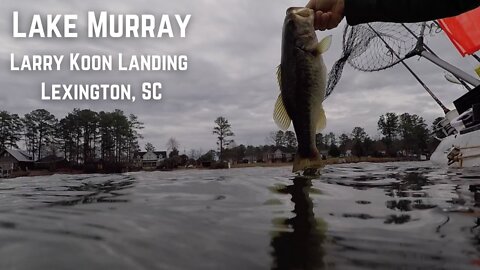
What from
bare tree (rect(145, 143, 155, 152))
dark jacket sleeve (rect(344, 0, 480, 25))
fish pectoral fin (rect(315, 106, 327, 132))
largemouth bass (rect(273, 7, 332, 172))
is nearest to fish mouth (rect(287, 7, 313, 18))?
largemouth bass (rect(273, 7, 332, 172))

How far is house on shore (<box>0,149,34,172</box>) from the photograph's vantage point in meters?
58.6

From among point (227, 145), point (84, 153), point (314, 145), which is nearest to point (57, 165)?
point (84, 153)

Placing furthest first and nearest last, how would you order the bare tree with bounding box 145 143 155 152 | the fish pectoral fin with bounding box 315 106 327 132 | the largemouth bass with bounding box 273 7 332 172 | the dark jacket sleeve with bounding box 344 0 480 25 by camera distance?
1. the bare tree with bounding box 145 143 155 152
2. the fish pectoral fin with bounding box 315 106 327 132
3. the largemouth bass with bounding box 273 7 332 172
4. the dark jacket sleeve with bounding box 344 0 480 25

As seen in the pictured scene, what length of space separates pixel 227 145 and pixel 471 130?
69.5 meters

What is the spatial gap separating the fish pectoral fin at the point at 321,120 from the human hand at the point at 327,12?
0.85 meters

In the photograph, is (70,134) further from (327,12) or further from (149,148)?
(327,12)

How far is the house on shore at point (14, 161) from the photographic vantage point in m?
58.6

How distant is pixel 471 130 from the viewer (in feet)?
34.8

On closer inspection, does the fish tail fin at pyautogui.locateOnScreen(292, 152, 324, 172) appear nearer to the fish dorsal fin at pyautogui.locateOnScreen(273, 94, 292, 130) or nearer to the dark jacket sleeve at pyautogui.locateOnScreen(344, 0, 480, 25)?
the fish dorsal fin at pyautogui.locateOnScreen(273, 94, 292, 130)

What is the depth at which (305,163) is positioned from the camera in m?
3.75

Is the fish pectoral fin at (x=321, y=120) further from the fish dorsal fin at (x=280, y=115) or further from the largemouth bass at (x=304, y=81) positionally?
the fish dorsal fin at (x=280, y=115)

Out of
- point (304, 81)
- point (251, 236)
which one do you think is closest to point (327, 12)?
point (304, 81)

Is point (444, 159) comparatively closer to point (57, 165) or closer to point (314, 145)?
point (314, 145)

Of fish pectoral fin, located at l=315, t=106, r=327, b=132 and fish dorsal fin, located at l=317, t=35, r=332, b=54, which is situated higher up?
fish dorsal fin, located at l=317, t=35, r=332, b=54
